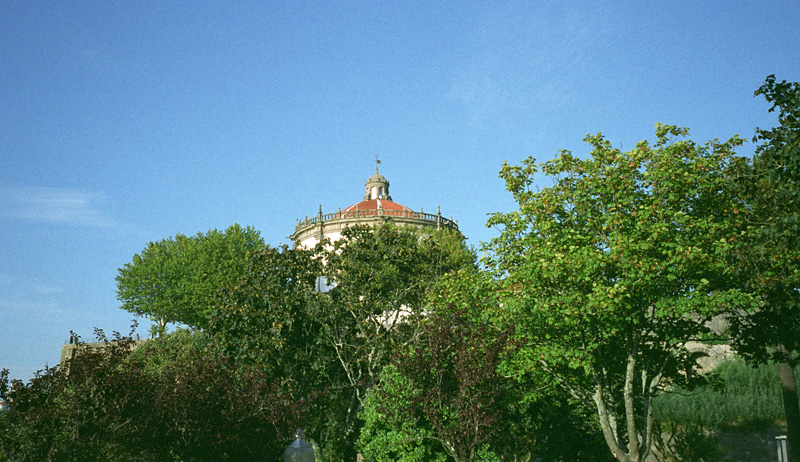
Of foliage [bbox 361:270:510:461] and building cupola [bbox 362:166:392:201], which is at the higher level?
building cupola [bbox 362:166:392:201]

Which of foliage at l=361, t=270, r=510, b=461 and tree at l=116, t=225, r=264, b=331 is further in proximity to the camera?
tree at l=116, t=225, r=264, b=331

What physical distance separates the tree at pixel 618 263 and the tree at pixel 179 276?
39.6 m

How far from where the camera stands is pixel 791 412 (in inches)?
800

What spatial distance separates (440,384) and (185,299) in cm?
4354

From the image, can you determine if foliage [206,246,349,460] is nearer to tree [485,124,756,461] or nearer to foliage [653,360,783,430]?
tree [485,124,756,461]

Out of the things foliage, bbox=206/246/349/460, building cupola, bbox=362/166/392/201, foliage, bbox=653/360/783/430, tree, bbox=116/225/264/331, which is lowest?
foliage, bbox=653/360/783/430

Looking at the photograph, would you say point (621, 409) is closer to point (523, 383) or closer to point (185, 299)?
point (523, 383)

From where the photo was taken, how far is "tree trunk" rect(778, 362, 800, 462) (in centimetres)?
1991

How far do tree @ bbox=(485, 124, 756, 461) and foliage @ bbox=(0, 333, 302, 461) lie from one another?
28.2 ft

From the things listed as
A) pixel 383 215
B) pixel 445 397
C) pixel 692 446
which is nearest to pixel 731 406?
pixel 692 446

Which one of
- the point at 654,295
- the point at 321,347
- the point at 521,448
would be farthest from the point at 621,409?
the point at 321,347

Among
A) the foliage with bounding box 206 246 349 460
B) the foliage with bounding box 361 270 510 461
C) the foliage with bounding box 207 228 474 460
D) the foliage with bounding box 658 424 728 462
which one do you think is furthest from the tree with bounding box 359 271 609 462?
the foliage with bounding box 206 246 349 460

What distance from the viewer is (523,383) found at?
2362 centimetres

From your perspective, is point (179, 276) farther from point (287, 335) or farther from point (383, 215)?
point (287, 335)
